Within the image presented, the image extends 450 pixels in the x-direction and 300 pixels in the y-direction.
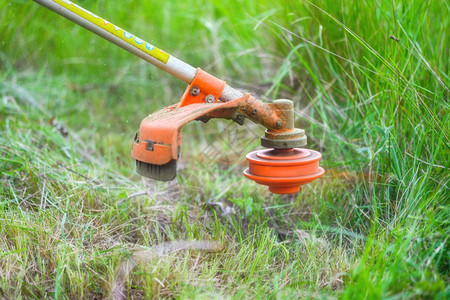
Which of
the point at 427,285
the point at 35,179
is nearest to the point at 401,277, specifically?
the point at 427,285

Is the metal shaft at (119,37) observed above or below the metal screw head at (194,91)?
above

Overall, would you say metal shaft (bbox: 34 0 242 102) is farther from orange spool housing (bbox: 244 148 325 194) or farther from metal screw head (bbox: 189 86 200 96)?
orange spool housing (bbox: 244 148 325 194)

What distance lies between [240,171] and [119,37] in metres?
0.96

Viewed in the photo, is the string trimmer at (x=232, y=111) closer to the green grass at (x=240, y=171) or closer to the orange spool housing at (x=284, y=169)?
the orange spool housing at (x=284, y=169)

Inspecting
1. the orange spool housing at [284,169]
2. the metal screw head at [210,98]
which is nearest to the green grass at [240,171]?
the orange spool housing at [284,169]

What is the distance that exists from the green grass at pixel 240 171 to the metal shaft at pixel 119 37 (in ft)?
1.51

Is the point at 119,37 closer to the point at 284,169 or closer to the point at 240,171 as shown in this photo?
the point at 284,169

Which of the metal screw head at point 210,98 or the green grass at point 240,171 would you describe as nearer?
the green grass at point 240,171

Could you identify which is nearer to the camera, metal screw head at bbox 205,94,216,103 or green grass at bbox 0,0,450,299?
green grass at bbox 0,0,450,299

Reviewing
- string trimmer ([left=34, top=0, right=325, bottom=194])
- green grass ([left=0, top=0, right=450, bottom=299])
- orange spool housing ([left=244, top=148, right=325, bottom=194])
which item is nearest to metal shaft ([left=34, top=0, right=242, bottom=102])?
string trimmer ([left=34, top=0, right=325, bottom=194])

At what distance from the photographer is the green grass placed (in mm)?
1289

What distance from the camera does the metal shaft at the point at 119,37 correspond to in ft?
4.57

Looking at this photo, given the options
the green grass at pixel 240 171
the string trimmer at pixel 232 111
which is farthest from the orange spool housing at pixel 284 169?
the green grass at pixel 240 171

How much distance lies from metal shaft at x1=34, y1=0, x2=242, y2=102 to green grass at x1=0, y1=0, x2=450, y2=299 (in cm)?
46
